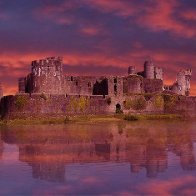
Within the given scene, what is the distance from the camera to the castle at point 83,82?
66250mm

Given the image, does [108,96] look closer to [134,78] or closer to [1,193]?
[134,78]

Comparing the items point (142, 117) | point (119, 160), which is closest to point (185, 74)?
point (142, 117)

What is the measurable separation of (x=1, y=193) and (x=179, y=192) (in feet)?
14.3

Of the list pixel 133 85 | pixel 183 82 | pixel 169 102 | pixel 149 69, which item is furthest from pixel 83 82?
pixel 183 82

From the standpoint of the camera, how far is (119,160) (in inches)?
677

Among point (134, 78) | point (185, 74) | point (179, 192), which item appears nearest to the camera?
point (179, 192)

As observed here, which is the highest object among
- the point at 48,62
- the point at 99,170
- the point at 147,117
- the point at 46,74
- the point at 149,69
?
the point at 149,69

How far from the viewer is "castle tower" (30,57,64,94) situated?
6606 cm

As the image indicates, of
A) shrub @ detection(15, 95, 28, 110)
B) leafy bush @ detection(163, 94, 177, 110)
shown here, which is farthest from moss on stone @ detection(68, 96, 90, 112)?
leafy bush @ detection(163, 94, 177, 110)

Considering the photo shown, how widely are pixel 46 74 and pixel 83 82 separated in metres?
10.8

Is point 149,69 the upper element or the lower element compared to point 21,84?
upper

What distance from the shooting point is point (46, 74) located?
2606 inches

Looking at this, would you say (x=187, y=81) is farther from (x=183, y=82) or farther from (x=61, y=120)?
(x=61, y=120)

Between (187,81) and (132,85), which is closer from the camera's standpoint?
(132,85)
